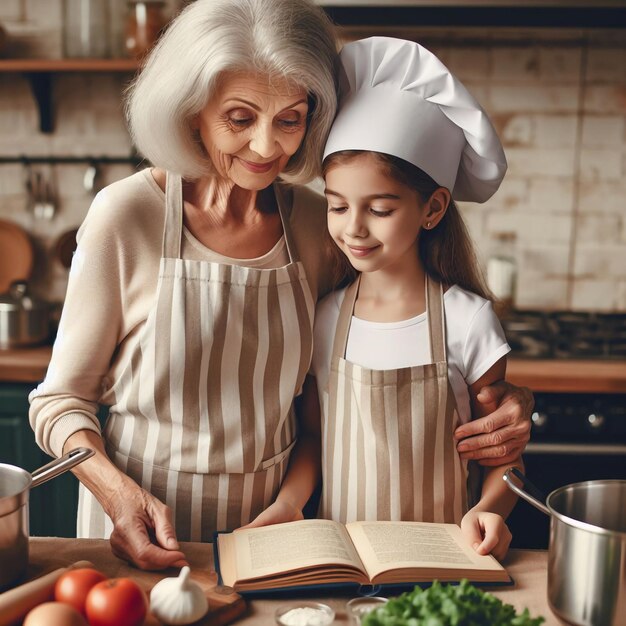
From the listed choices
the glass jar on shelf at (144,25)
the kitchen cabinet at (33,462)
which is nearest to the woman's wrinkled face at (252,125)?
the kitchen cabinet at (33,462)

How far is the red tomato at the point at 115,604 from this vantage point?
921 millimetres

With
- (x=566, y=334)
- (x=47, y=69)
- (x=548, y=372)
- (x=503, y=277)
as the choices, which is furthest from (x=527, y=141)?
(x=47, y=69)

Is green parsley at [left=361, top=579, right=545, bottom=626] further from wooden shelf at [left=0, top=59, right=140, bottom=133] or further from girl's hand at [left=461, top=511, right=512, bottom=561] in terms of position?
wooden shelf at [left=0, top=59, right=140, bottom=133]

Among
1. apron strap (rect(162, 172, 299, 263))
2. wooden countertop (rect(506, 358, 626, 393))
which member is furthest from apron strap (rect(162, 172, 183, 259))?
wooden countertop (rect(506, 358, 626, 393))

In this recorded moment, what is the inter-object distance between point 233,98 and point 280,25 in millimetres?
132

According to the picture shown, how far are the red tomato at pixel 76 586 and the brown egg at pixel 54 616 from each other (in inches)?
0.9

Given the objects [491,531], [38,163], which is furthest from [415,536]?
[38,163]

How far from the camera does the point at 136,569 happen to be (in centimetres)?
115

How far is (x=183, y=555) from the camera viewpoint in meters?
1.16

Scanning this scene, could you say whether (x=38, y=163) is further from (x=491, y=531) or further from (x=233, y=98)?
(x=491, y=531)

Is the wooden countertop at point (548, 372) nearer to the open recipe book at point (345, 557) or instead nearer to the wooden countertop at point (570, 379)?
the wooden countertop at point (570, 379)

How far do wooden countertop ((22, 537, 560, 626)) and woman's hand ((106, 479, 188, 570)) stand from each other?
2cm

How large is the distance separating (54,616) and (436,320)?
0.83m

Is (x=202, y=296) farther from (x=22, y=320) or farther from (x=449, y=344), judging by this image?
(x=22, y=320)
